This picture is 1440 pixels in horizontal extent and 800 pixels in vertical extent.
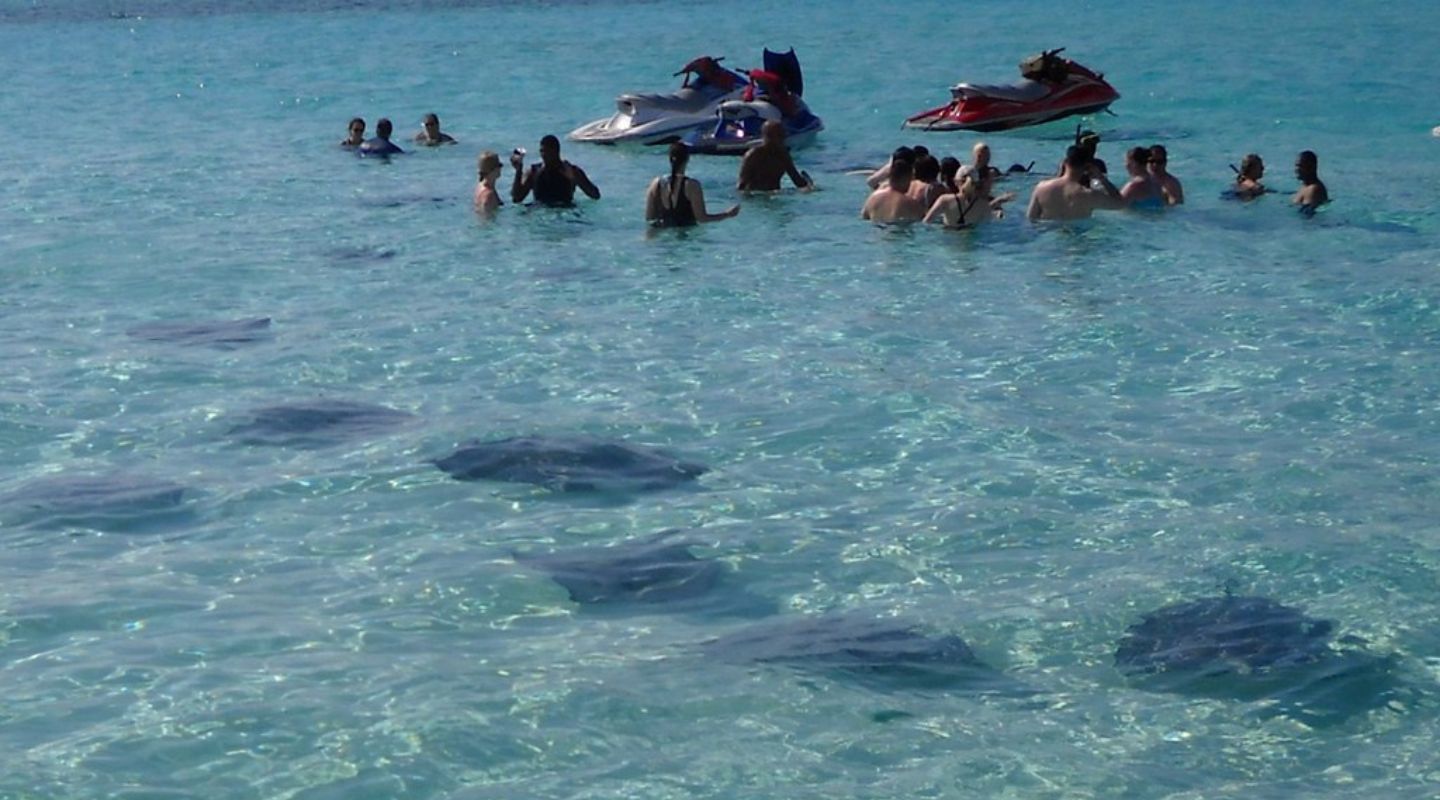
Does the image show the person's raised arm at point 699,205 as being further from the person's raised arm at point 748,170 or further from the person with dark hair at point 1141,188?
the person with dark hair at point 1141,188

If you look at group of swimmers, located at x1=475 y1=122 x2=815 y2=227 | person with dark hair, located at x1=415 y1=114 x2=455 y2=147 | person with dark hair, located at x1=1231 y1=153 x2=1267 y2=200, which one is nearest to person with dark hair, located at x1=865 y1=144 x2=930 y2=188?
group of swimmers, located at x1=475 y1=122 x2=815 y2=227

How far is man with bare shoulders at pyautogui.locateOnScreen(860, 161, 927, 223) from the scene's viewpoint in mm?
15047

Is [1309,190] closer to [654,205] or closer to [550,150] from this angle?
[654,205]

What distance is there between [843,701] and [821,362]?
478 centimetres

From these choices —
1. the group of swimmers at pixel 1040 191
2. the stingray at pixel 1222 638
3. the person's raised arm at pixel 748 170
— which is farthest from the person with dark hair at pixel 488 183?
the stingray at pixel 1222 638

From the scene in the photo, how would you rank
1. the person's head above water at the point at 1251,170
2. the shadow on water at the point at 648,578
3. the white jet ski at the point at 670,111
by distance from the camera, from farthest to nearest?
1. the white jet ski at the point at 670,111
2. the person's head above water at the point at 1251,170
3. the shadow on water at the point at 648,578

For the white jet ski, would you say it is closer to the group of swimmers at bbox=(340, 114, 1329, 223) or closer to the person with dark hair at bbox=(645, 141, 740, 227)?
the group of swimmers at bbox=(340, 114, 1329, 223)

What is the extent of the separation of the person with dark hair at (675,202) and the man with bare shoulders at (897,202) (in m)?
1.15

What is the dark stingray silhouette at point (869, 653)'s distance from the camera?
20.9 feet

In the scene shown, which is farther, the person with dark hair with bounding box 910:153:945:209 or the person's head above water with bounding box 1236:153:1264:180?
the person's head above water with bounding box 1236:153:1264:180

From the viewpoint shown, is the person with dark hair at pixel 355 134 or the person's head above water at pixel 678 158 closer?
the person's head above water at pixel 678 158

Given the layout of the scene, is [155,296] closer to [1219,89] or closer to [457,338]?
[457,338]

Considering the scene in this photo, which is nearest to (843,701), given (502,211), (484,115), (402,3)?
(502,211)

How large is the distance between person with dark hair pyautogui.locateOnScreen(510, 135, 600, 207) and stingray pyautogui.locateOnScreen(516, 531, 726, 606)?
28.6 feet
